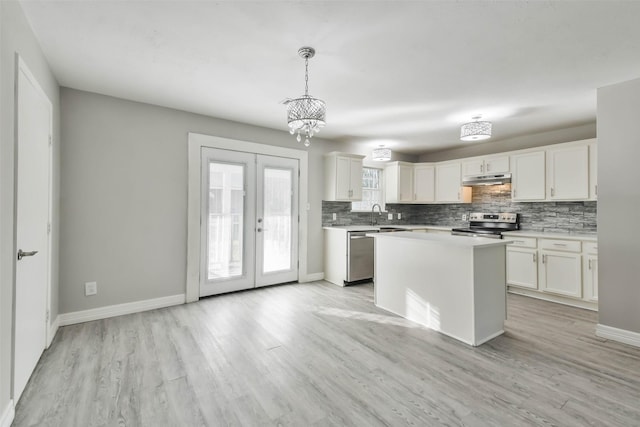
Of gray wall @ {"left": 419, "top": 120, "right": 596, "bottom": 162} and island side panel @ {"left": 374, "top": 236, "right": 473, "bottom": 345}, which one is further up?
gray wall @ {"left": 419, "top": 120, "right": 596, "bottom": 162}

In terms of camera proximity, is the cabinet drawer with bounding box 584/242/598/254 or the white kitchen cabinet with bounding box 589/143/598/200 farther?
the white kitchen cabinet with bounding box 589/143/598/200

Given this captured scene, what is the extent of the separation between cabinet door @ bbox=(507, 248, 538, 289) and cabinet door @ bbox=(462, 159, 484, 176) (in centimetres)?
150

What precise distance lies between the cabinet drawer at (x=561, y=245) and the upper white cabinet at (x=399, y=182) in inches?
96.2

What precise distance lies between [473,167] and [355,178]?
2114mm

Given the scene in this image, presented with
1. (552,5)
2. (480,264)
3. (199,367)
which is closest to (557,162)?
(480,264)

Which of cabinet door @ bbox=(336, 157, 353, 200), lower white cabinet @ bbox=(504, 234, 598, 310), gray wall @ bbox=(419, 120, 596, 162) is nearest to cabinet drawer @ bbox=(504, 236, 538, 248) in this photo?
lower white cabinet @ bbox=(504, 234, 598, 310)

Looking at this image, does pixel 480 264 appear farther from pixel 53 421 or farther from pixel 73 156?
pixel 73 156

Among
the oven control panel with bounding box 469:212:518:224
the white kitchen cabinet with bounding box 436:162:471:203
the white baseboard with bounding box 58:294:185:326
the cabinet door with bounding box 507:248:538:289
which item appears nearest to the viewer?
the white baseboard with bounding box 58:294:185:326

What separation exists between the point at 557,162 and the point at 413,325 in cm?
326

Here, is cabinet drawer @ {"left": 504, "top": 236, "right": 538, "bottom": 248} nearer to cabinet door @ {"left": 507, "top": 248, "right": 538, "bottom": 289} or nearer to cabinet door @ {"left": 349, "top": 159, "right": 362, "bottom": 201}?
cabinet door @ {"left": 507, "top": 248, "right": 538, "bottom": 289}

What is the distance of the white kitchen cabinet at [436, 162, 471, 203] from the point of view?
18.2 ft

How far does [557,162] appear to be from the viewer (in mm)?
4242

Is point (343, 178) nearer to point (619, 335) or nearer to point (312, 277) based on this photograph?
point (312, 277)

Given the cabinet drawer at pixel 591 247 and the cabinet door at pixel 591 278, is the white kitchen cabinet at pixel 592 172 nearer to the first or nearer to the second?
the cabinet drawer at pixel 591 247
